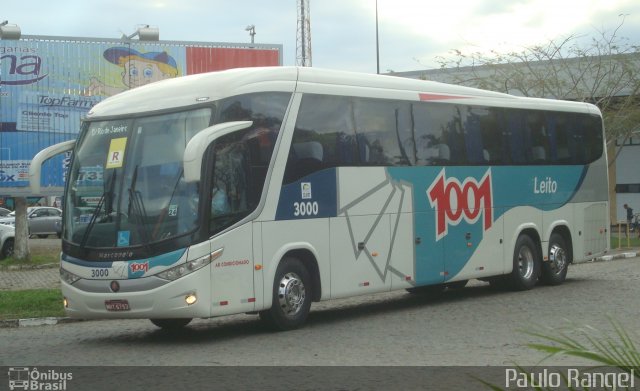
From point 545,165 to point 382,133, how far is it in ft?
17.2

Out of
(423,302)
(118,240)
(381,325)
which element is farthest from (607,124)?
(118,240)

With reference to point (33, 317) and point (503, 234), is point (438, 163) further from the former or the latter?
point (33, 317)

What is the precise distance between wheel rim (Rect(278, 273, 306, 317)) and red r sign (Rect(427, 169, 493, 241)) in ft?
11.8

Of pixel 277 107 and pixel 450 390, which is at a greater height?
pixel 277 107

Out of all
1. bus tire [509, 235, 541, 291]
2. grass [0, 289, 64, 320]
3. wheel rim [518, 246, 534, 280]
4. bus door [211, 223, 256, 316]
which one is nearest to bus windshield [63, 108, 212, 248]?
bus door [211, 223, 256, 316]

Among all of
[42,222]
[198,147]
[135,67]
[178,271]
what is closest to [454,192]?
[178,271]

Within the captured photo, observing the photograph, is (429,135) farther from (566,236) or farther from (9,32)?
(9,32)

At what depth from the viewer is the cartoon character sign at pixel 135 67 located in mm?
26266

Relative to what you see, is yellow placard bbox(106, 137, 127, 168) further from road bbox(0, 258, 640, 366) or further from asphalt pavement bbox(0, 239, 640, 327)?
asphalt pavement bbox(0, 239, 640, 327)

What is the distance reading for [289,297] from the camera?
1273cm

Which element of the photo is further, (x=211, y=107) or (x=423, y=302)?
(x=423, y=302)

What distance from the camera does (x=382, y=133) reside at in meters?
14.7

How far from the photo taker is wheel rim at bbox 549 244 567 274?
18.9 metres

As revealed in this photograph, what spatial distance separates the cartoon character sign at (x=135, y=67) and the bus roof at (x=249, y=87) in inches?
507
